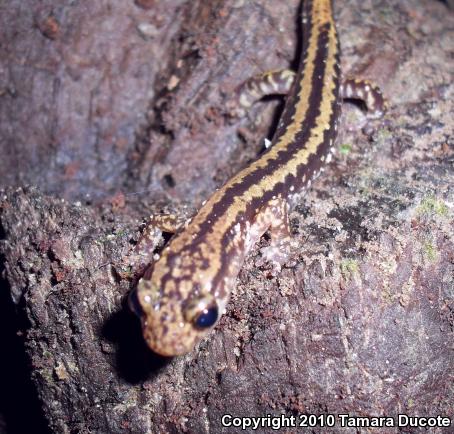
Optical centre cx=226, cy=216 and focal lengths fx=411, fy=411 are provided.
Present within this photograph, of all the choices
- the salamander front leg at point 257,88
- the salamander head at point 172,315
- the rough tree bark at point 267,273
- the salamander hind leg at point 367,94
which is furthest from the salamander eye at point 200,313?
the salamander front leg at point 257,88

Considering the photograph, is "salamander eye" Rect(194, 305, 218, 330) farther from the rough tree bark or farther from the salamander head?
the rough tree bark

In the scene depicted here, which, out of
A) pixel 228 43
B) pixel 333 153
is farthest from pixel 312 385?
pixel 228 43

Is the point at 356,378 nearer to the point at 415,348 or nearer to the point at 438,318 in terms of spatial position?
the point at 415,348

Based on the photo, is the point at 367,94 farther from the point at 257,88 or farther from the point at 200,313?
the point at 200,313

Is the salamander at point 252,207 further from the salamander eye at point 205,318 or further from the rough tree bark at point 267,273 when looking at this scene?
the rough tree bark at point 267,273

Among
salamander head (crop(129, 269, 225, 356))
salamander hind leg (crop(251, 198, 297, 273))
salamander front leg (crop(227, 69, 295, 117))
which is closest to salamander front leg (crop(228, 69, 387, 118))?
salamander front leg (crop(227, 69, 295, 117))

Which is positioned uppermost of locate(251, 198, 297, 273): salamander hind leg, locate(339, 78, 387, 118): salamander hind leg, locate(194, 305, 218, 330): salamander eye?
locate(339, 78, 387, 118): salamander hind leg

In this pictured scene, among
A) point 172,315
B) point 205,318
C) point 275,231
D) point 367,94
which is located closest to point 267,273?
point 275,231

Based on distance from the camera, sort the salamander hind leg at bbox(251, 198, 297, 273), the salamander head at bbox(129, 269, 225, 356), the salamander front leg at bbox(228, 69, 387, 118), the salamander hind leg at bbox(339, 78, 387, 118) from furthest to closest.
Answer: the salamander front leg at bbox(228, 69, 387, 118)
the salamander hind leg at bbox(339, 78, 387, 118)
the salamander hind leg at bbox(251, 198, 297, 273)
the salamander head at bbox(129, 269, 225, 356)

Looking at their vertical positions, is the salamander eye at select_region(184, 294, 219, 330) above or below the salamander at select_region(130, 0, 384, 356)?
below
